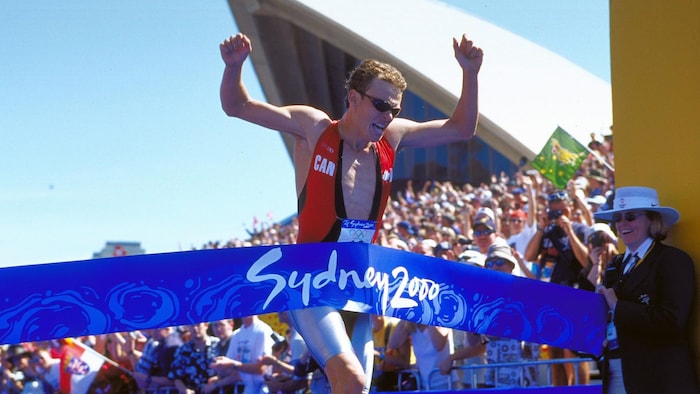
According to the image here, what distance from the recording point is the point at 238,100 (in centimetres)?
496

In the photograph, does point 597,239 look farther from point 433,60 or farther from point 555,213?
point 433,60

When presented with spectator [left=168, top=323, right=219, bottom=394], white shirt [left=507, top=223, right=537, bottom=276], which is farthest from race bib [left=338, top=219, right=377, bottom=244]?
white shirt [left=507, top=223, right=537, bottom=276]

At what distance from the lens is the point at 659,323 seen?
516cm

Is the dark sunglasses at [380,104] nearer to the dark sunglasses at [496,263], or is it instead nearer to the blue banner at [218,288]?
the blue banner at [218,288]

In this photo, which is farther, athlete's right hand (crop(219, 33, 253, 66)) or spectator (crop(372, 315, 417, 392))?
spectator (crop(372, 315, 417, 392))

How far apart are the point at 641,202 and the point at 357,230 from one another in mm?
1555

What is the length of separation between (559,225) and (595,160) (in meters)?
8.67

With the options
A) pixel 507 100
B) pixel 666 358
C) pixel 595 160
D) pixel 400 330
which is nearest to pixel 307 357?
pixel 400 330

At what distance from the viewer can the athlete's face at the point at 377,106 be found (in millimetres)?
5137

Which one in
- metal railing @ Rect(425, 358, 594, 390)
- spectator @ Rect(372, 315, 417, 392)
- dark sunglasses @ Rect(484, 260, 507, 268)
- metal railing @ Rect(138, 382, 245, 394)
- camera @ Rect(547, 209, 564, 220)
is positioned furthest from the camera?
metal railing @ Rect(138, 382, 245, 394)

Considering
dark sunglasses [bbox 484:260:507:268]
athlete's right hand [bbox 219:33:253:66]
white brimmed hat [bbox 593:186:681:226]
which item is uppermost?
athlete's right hand [bbox 219:33:253:66]

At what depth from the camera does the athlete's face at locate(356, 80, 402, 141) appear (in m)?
5.14

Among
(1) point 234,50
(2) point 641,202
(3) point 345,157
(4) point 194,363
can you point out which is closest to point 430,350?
(4) point 194,363

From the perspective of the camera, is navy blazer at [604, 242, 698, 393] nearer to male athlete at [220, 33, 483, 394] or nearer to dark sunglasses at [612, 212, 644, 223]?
dark sunglasses at [612, 212, 644, 223]
